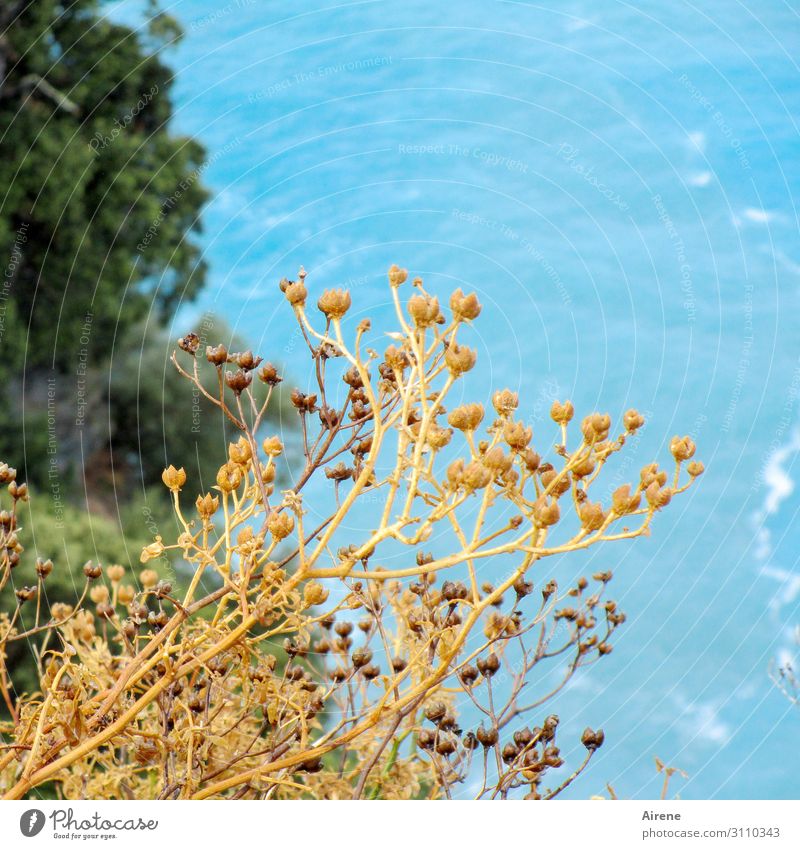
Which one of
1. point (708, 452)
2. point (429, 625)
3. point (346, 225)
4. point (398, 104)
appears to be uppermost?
point (398, 104)

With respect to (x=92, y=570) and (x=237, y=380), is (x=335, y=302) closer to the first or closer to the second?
(x=237, y=380)

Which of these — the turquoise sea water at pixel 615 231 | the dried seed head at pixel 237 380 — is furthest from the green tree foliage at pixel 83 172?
the dried seed head at pixel 237 380

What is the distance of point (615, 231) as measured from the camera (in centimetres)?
219

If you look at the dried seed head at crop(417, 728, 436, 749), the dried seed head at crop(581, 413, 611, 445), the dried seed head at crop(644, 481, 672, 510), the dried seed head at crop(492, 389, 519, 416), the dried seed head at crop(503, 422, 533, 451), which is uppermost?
the dried seed head at crop(492, 389, 519, 416)

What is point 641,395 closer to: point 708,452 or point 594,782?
point 708,452

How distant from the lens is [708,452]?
2188mm

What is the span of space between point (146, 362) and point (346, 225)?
2.87ft

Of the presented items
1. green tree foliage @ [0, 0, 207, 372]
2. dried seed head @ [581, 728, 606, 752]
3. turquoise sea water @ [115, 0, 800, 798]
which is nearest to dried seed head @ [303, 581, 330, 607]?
dried seed head @ [581, 728, 606, 752]

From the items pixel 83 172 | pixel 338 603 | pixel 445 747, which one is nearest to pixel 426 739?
pixel 445 747

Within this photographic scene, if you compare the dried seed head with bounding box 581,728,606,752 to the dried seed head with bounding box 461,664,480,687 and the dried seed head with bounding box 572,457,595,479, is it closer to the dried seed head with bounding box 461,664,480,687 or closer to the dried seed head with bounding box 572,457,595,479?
the dried seed head with bounding box 461,664,480,687

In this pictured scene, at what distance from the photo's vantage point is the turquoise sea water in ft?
6.57

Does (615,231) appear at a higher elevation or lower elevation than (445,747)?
higher
